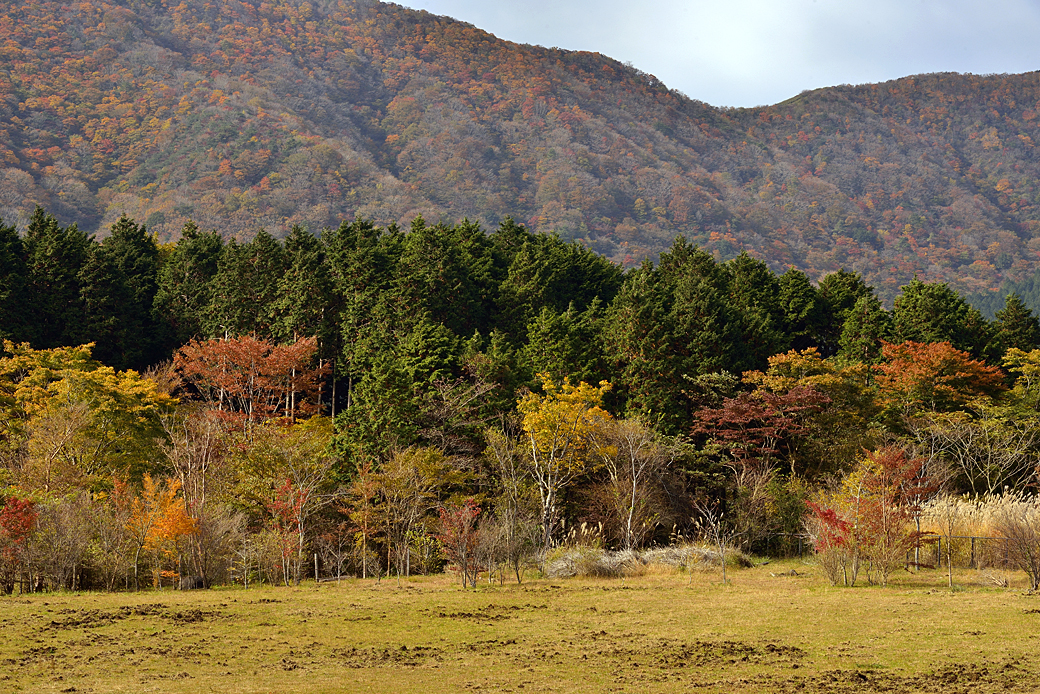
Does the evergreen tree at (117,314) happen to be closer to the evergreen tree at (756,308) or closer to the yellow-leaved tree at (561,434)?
the yellow-leaved tree at (561,434)

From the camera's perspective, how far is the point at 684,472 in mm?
44781

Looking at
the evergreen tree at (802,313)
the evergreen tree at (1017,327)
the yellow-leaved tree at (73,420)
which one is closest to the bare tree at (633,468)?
the yellow-leaved tree at (73,420)

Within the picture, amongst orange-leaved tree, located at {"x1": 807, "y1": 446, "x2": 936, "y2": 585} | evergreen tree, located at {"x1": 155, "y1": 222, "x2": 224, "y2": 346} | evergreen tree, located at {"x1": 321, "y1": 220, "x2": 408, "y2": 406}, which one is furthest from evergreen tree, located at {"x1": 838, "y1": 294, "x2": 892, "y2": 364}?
evergreen tree, located at {"x1": 155, "y1": 222, "x2": 224, "y2": 346}

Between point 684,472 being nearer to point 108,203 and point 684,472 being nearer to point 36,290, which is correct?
point 36,290

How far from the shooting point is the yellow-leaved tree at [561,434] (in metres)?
42.0

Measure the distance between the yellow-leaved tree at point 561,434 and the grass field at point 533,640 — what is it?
519 inches

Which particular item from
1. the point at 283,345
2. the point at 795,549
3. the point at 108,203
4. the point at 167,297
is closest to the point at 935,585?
the point at 795,549

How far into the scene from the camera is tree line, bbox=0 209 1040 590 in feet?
115

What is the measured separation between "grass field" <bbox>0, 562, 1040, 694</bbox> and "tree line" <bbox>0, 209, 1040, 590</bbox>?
16.2ft

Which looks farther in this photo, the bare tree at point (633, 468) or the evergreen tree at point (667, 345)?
the evergreen tree at point (667, 345)

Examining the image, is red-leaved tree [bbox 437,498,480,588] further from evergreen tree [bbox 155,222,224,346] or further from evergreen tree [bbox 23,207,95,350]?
evergreen tree [bbox 23,207,95,350]

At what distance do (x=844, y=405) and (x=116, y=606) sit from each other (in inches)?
1402

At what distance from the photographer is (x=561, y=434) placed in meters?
42.8

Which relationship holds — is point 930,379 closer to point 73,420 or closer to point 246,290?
point 73,420
